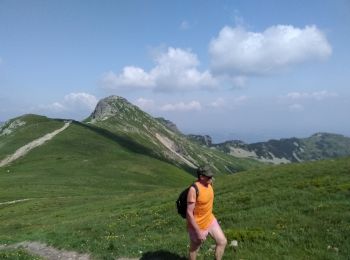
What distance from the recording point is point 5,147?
125500 mm

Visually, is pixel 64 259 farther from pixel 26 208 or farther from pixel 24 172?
pixel 24 172

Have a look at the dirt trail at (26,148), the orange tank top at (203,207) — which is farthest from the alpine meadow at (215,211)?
the dirt trail at (26,148)

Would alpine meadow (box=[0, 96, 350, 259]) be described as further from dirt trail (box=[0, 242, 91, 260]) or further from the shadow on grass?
dirt trail (box=[0, 242, 91, 260])

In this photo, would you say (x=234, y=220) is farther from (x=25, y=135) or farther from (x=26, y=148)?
(x=25, y=135)

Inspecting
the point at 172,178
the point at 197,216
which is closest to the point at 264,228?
the point at 197,216

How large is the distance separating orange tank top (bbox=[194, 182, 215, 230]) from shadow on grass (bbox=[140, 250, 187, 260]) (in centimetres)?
373

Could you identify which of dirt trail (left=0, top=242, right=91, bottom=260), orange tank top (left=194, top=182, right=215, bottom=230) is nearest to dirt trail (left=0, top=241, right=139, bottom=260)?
dirt trail (left=0, top=242, right=91, bottom=260)

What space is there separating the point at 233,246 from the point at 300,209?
22.8ft

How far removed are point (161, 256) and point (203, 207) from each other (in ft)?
16.7

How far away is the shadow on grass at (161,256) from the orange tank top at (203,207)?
147 inches

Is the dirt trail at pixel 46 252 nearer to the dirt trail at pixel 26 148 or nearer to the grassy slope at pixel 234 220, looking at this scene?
the grassy slope at pixel 234 220

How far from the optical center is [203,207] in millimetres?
15625

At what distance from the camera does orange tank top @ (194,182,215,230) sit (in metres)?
15.4

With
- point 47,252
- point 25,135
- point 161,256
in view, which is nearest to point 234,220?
point 161,256
